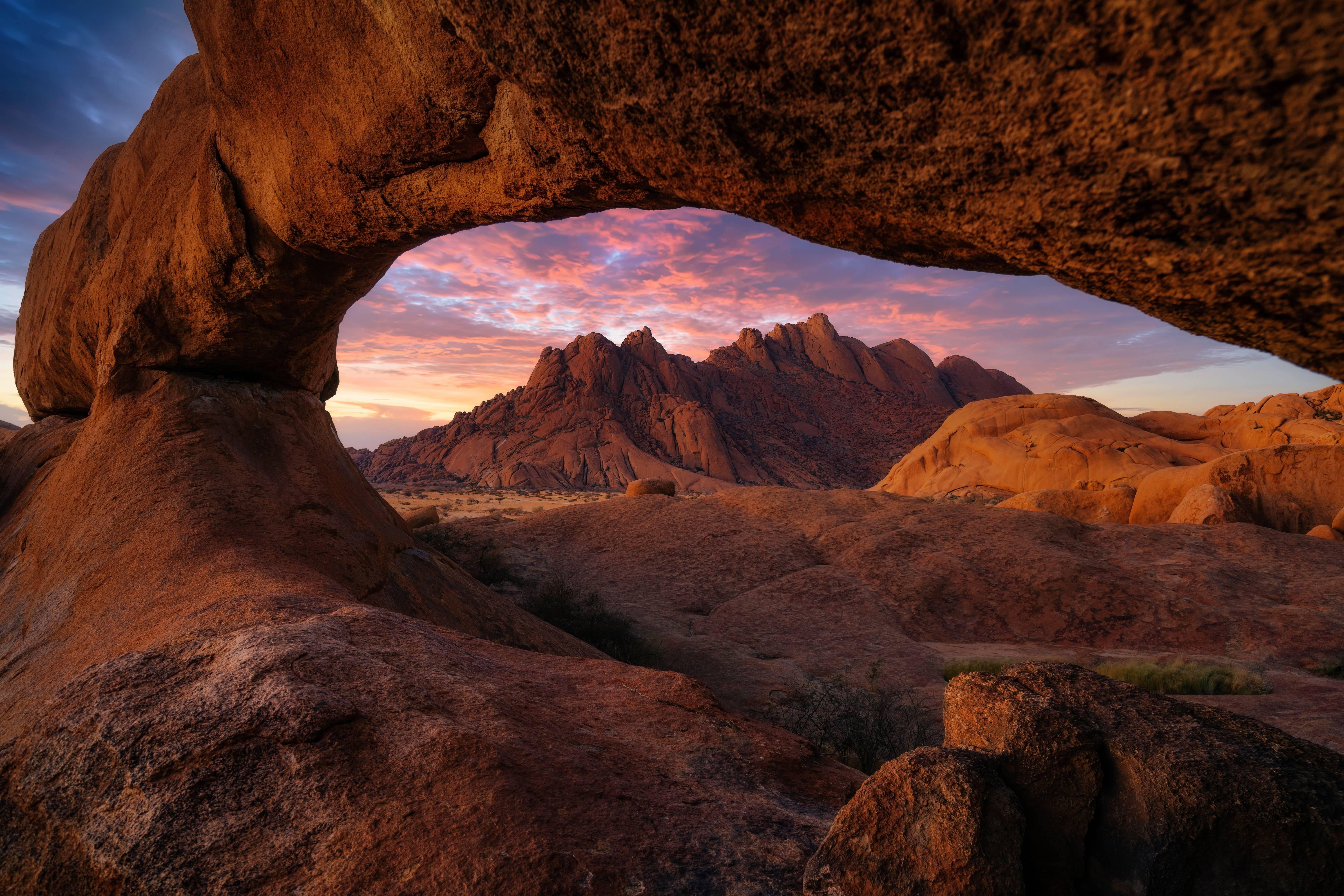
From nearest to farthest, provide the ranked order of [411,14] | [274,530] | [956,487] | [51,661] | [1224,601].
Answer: [411,14] < [51,661] < [274,530] < [1224,601] < [956,487]

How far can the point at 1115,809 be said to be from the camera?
245cm

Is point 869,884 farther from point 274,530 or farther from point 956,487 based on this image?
point 956,487

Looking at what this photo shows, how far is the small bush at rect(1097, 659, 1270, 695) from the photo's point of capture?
7.55 m

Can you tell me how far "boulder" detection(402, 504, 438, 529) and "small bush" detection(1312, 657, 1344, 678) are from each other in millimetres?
16634

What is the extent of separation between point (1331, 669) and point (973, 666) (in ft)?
17.2

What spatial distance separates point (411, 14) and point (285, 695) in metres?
3.85

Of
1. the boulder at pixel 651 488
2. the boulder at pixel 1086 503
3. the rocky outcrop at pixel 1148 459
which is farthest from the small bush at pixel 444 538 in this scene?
the rocky outcrop at pixel 1148 459

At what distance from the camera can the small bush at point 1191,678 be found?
755cm

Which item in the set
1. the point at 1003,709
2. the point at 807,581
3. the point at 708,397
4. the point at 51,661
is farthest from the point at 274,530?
the point at 708,397

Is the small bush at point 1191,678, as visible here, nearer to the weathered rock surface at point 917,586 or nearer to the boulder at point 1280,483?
the weathered rock surface at point 917,586

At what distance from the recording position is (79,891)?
2.17 metres

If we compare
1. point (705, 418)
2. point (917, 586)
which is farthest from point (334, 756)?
point (705, 418)

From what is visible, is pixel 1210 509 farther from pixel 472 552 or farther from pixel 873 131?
pixel 873 131

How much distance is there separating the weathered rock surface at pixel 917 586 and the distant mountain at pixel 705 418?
127 ft
